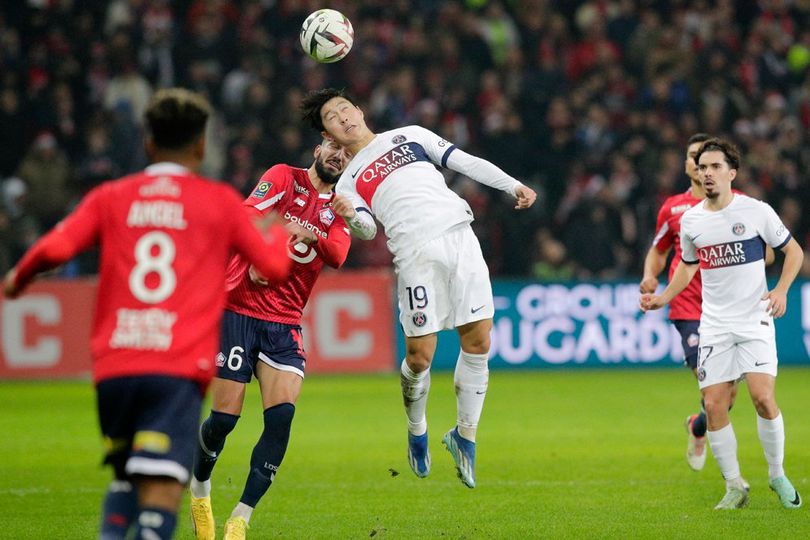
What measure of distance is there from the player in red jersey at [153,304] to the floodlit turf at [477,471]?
2.84 meters

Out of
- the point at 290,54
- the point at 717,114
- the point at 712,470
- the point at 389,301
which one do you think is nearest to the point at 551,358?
the point at 389,301

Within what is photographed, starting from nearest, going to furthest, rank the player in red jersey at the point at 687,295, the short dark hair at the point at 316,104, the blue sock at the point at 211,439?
the blue sock at the point at 211,439 → the short dark hair at the point at 316,104 → the player in red jersey at the point at 687,295

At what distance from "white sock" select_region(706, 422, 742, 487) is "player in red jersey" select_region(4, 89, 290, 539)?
4540mm

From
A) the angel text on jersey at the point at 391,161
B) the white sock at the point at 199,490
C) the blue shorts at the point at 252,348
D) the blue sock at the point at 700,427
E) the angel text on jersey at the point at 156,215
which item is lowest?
the blue sock at the point at 700,427

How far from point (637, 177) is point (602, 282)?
2299 millimetres

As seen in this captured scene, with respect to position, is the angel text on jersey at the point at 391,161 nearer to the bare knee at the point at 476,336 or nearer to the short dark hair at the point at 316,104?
the short dark hair at the point at 316,104

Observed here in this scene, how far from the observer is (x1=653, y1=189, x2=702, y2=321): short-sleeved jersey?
405 inches

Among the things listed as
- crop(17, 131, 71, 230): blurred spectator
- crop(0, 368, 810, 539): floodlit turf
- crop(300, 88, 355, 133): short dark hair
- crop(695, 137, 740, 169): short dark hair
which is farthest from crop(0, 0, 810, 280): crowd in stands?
crop(300, 88, 355, 133): short dark hair

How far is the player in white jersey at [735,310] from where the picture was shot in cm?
823

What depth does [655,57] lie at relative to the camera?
2086cm

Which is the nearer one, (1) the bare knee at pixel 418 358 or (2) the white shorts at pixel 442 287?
(2) the white shorts at pixel 442 287

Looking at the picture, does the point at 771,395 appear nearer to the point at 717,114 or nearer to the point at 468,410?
the point at 468,410

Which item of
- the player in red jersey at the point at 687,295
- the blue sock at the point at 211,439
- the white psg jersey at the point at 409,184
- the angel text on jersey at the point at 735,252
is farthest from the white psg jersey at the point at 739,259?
the blue sock at the point at 211,439

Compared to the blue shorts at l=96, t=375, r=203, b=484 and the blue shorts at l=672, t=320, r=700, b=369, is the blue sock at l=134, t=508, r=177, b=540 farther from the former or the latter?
the blue shorts at l=672, t=320, r=700, b=369
